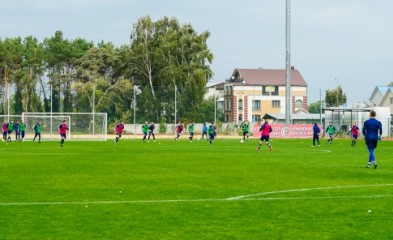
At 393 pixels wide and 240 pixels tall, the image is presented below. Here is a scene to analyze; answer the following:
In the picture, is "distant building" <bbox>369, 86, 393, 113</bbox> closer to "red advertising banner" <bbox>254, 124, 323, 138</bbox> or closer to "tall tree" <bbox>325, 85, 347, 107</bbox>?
"tall tree" <bbox>325, 85, 347, 107</bbox>

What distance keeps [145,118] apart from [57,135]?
24.7 meters

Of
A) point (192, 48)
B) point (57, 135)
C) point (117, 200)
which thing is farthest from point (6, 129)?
point (117, 200)

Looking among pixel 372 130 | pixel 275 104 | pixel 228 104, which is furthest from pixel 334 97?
pixel 372 130

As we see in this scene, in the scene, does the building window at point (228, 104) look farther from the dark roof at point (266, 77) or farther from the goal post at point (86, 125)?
the goal post at point (86, 125)

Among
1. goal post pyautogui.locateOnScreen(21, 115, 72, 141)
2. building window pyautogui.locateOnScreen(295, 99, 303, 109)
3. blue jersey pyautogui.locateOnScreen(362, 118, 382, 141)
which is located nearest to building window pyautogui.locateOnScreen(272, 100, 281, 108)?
building window pyautogui.locateOnScreen(295, 99, 303, 109)

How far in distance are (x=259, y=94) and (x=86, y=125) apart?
220 ft

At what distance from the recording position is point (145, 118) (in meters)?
93.7

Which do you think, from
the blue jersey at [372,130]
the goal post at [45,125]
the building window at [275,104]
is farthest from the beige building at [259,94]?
the blue jersey at [372,130]

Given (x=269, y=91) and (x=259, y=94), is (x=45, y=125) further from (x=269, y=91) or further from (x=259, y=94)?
(x=269, y=91)

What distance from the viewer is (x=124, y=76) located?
10356 centimetres

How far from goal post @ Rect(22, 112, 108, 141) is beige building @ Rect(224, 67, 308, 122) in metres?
58.5

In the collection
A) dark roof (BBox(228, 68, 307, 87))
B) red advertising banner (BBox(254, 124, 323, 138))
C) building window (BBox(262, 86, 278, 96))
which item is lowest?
red advertising banner (BBox(254, 124, 323, 138))

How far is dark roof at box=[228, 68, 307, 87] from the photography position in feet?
450

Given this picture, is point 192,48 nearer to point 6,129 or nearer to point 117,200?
point 6,129
